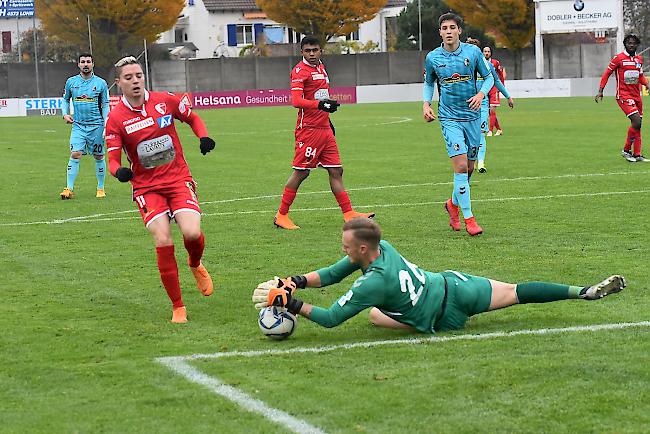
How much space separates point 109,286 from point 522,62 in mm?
64931

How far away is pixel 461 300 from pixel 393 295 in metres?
0.56

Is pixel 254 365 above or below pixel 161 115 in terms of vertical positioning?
below

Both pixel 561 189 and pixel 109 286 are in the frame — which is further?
pixel 561 189

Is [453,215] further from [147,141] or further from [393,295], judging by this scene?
[393,295]

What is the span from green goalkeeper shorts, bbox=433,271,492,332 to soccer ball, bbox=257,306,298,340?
3.23 feet

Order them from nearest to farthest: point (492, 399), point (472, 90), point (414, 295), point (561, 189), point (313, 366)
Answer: point (492, 399)
point (313, 366)
point (414, 295)
point (472, 90)
point (561, 189)

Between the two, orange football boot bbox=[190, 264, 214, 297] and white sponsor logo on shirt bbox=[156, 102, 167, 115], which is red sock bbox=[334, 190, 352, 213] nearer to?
orange football boot bbox=[190, 264, 214, 297]

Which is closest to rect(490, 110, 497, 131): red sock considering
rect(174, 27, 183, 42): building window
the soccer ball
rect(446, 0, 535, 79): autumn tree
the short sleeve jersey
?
the short sleeve jersey

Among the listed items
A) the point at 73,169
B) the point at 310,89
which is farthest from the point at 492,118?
the point at 310,89

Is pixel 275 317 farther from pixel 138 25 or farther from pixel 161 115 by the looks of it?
pixel 138 25

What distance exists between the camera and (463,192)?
1321cm

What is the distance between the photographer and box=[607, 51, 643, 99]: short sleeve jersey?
21938mm

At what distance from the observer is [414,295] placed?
7777 mm

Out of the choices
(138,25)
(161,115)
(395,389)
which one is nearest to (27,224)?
(161,115)
